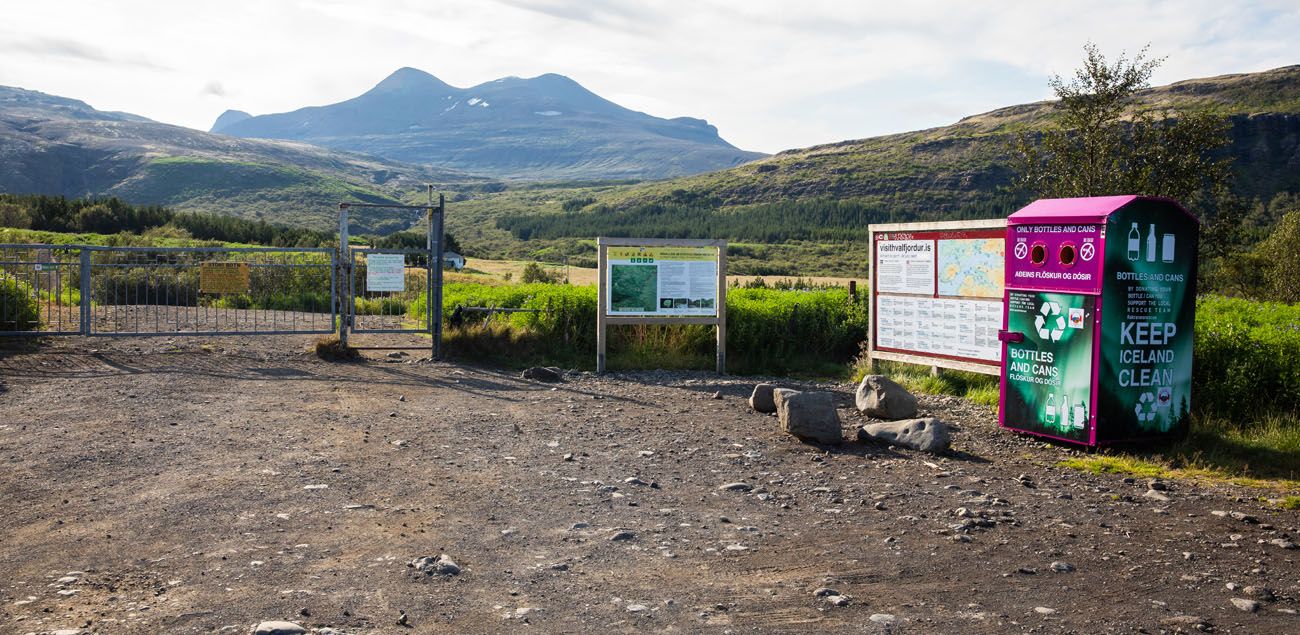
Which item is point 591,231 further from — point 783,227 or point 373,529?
point 373,529

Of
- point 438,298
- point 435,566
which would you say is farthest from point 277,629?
point 438,298

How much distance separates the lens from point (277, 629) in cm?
448

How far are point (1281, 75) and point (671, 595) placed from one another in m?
163

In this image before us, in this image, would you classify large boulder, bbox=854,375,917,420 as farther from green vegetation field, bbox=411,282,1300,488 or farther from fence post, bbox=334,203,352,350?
fence post, bbox=334,203,352,350

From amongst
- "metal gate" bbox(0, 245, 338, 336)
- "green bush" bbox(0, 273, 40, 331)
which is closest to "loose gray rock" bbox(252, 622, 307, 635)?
"metal gate" bbox(0, 245, 338, 336)

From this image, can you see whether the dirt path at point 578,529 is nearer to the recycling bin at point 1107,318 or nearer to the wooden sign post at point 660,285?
the recycling bin at point 1107,318

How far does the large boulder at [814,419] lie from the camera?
29.9 ft

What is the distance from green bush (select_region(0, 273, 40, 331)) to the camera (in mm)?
15203

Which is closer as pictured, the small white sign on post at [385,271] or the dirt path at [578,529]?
the dirt path at [578,529]

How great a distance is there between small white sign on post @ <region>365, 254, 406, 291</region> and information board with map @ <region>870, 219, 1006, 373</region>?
719 cm

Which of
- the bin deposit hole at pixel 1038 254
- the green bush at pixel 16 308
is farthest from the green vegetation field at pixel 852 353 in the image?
the green bush at pixel 16 308

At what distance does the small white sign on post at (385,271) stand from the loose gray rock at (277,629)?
1100 centimetres

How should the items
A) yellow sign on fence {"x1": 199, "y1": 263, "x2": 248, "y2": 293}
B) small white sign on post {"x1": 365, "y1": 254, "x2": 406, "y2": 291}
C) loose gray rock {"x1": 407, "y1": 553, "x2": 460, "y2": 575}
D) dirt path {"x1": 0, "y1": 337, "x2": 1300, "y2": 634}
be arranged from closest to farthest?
1. dirt path {"x1": 0, "y1": 337, "x2": 1300, "y2": 634}
2. loose gray rock {"x1": 407, "y1": 553, "x2": 460, "y2": 575}
3. small white sign on post {"x1": 365, "y1": 254, "x2": 406, "y2": 291}
4. yellow sign on fence {"x1": 199, "y1": 263, "x2": 248, "y2": 293}

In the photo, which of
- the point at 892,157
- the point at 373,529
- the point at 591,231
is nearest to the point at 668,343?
the point at 373,529
